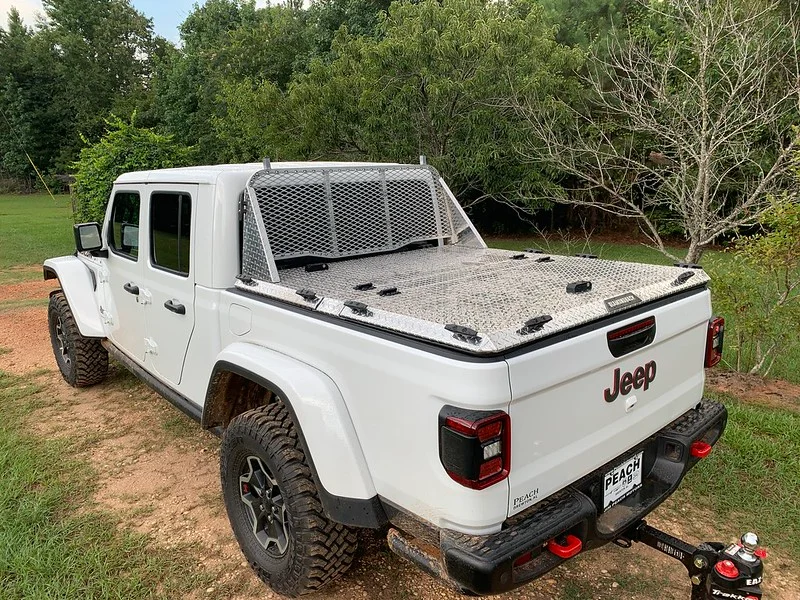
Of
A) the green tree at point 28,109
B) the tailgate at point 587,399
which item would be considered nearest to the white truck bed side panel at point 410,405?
the tailgate at point 587,399

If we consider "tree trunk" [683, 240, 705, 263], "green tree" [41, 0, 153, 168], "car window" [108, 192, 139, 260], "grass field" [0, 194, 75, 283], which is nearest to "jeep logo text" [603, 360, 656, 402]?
"car window" [108, 192, 139, 260]

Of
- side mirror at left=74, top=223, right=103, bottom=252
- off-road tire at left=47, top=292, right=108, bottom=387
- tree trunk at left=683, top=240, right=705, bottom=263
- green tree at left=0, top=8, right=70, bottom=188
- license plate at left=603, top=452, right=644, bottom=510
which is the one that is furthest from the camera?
green tree at left=0, top=8, right=70, bottom=188

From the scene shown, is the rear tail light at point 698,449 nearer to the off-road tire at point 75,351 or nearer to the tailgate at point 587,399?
the tailgate at point 587,399

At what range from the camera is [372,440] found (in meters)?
2.08

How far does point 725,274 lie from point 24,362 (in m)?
6.90

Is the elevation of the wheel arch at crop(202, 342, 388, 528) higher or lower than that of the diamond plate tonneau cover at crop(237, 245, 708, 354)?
lower

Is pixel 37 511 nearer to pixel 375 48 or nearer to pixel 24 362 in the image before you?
pixel 24 362

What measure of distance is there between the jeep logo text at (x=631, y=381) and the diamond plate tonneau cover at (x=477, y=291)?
27cm

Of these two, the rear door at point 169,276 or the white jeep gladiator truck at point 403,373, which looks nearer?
the white jeep gladiator truck at point 403,373

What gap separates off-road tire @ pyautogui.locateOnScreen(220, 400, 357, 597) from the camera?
233cm

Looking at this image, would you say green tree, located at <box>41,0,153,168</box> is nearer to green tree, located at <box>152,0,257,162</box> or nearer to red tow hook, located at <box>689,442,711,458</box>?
green tree, located at <box>152,0,257,162</box>

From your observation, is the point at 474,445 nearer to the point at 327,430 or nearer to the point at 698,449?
the point at 327,430

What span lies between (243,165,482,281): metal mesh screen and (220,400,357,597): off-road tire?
71cm

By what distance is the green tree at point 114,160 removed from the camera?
37.3ft
